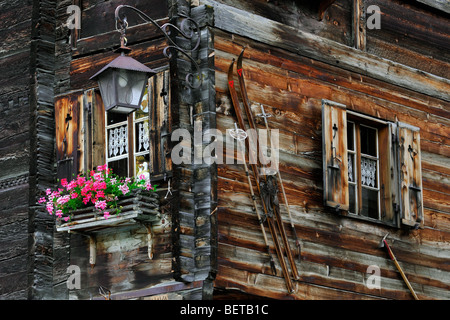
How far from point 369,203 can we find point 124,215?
3.26 metres

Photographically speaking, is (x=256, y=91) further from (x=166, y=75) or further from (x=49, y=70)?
(x=49, y=70)

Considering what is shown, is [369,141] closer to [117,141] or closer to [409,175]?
[409,175]

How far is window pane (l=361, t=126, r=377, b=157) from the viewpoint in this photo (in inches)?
529

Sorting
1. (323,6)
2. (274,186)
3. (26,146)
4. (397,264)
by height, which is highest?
(323,6)

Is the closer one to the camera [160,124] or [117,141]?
[160,124]

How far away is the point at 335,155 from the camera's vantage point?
41.6 ft

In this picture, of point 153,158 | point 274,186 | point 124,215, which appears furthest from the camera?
point 274,186

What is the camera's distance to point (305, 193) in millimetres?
12531

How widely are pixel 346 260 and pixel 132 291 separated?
2.54 metres

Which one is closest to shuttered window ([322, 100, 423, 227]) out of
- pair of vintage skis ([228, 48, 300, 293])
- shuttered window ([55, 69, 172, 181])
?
pair of vintage skis ([228, 48, 300, 293])

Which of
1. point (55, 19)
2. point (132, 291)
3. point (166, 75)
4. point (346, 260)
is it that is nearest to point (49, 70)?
point (55, 19)

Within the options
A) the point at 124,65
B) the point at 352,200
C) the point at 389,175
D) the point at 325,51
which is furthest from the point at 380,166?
the point at 124,65

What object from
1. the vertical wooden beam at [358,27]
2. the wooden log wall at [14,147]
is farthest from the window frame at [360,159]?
the wooden log wall at [14,147]

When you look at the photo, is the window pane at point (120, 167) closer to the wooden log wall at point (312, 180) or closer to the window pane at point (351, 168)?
the wooden log wall at point (312, 180)
